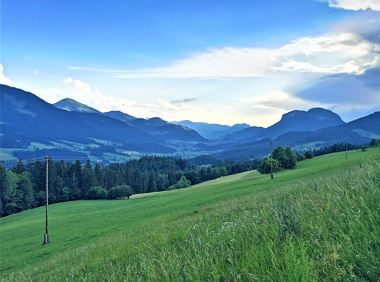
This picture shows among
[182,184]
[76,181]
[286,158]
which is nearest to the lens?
[286,158]

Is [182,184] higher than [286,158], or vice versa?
[286,158]

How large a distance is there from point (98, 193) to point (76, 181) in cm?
1127

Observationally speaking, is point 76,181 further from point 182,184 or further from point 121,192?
point 182,184

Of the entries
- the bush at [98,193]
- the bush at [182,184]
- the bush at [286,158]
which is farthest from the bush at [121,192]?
the bush at [286,158]

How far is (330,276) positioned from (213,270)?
1.76m

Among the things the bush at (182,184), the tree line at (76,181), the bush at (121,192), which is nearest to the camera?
the tree line at (76,181)

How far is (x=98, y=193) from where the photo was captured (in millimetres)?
142750

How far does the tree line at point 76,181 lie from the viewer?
124 meters

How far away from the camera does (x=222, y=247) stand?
A: 6.91 metres

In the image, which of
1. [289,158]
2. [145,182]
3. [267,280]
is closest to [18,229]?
[289,158]

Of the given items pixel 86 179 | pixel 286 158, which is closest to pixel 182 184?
pixel 86 179

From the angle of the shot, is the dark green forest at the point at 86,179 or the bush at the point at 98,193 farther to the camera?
the bush at the point at 98,193

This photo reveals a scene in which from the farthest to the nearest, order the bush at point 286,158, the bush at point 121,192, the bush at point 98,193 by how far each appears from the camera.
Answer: the bush at point 98,193
the bush at point 121,192
the bush at point 286,158

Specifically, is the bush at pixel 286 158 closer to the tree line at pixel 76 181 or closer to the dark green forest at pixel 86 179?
the dark green forest at pixel 86 179
